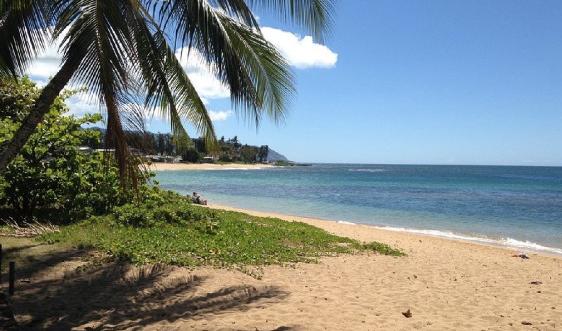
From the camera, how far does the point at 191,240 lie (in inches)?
391

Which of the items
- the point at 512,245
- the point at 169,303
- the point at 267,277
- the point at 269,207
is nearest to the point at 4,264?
the point at 169,303

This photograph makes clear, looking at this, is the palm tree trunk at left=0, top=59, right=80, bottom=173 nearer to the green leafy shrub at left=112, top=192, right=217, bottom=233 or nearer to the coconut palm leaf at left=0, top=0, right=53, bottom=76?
the coconut palm leaf at left=0, top=0, right=53, bottom=76

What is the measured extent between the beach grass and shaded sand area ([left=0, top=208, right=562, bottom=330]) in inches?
17.8

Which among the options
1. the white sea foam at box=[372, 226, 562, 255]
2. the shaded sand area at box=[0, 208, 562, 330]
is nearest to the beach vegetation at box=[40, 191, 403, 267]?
the shaded sand area at box=[0, 208, 562, 330]

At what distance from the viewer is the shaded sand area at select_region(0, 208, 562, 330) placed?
594 cm

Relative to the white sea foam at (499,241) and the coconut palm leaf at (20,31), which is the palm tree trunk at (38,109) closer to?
the coconut palm leaf at (20,31)

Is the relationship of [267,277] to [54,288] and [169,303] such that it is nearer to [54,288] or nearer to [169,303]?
[169,303]

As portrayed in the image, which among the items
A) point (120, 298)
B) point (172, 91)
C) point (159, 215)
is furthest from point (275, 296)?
point (159, 215)

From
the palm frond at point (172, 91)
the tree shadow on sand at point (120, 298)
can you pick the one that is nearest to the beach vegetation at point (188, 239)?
the tree shadow on sand at point (120, 298)

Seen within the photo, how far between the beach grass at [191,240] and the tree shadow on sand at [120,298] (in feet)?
2.38

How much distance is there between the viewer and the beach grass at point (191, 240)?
872cm

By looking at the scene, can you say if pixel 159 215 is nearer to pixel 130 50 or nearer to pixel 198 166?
pixel 130 50

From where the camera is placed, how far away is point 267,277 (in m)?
8.01

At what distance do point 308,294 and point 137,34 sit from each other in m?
4.30
